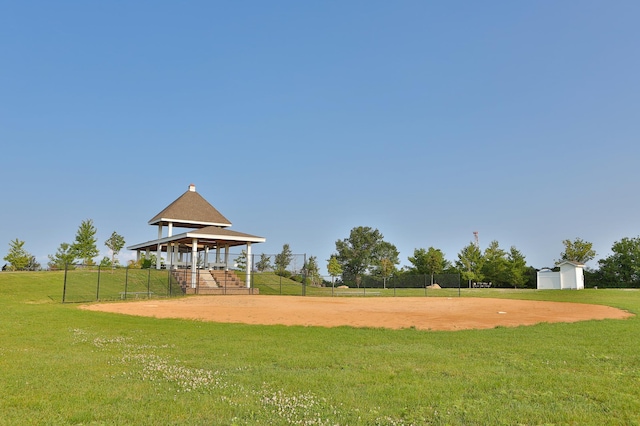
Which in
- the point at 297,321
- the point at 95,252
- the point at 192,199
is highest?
the point at 192,199

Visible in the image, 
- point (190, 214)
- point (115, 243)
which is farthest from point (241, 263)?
point (115, 243)

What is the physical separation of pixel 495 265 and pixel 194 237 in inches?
1650

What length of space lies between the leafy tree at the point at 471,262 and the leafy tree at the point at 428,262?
2.40 metres

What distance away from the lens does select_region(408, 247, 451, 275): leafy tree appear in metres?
66.3

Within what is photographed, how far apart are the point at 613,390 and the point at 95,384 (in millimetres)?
6949

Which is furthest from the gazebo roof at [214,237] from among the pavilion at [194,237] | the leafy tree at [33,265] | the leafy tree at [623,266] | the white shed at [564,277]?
the leafy tree at [623,266]

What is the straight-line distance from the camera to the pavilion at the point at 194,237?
36.8 m

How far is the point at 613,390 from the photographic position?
19.5 feet

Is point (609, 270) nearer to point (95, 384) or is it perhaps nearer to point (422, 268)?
point (422, 268)

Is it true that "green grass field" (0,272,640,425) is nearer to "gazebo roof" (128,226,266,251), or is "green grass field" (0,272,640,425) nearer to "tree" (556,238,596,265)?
"gazebo roof" (128,226,266,251)

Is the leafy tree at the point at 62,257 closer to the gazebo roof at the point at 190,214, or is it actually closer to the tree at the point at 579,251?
the gazebo roof at the point at 190,214

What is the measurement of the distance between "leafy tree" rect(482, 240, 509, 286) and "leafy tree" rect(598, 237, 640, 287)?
36.0ft

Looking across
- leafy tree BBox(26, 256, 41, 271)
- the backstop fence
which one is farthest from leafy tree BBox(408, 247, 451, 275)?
leafy tree BBox(26, 256, 41, 271)

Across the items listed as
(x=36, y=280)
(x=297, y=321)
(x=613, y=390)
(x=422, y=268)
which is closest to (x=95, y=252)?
(x=36, y=280)
